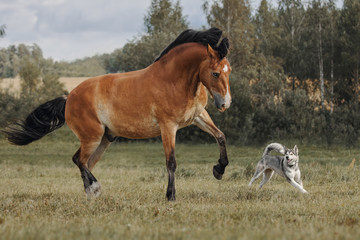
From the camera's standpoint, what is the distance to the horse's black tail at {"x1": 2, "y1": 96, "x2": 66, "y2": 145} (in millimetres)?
9578

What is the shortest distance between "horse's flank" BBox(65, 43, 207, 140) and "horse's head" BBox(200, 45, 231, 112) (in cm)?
20

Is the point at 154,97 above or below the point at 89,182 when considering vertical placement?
above

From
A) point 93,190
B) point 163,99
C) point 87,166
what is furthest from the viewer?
point 87,166

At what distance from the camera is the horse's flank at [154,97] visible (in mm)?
7582

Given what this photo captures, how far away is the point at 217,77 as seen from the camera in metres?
7.28

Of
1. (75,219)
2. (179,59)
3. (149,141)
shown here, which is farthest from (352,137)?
(75,219)

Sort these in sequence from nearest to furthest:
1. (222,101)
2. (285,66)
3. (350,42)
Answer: (222,101)
(350,42)
(285,66)

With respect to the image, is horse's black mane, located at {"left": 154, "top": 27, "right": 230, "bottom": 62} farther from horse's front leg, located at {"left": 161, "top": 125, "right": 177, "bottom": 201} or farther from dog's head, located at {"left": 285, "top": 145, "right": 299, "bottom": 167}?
dog's head, located at {"left": 285, "top": 145, "right": 299, "bottom": 167}

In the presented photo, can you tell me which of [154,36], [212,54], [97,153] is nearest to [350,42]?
[154,36]

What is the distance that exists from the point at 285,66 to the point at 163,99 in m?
39.8

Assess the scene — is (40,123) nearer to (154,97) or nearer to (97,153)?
(97,153)

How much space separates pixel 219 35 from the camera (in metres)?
7.73

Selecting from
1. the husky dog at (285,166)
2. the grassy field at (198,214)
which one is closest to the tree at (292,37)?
the grassy field at (198,214)

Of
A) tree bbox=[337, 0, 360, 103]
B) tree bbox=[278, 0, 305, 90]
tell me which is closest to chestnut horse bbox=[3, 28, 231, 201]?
tree bbox=[337, 0, 360, 103]
